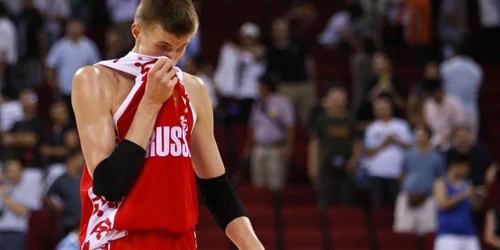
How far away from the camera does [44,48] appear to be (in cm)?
1536

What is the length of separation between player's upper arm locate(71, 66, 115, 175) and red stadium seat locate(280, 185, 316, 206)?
9.14m

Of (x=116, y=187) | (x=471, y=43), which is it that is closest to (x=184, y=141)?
(x=116, y=187)

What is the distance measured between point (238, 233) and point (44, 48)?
40.9ft

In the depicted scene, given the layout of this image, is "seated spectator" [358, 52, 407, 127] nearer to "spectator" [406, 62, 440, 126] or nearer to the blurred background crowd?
the blurred background crowd

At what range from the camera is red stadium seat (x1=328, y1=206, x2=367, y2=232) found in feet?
36.7

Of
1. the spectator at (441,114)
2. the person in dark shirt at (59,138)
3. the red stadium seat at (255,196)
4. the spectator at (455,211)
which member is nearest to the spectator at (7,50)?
the person in dark shirt at (59,138)

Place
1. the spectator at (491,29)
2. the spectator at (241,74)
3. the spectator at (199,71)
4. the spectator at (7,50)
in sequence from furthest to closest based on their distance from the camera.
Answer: the spectator at (491,29) < the spectator at (241,74) < the spectator at (7,50) < the spectator at (199,71)

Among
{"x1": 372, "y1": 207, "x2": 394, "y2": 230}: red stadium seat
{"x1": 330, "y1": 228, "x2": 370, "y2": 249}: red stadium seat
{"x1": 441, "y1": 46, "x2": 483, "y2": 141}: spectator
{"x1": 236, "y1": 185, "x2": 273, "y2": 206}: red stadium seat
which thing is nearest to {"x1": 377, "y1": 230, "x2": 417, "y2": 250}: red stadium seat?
{"x1": 330, "y1": 228, "x2": 370, "y2": 249}: red stadium seat

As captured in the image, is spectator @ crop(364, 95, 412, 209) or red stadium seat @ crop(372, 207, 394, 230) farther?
spectator @ crop(364, 95, 412, 209)

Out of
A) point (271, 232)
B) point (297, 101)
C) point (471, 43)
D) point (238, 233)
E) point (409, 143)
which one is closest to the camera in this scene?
point (238, 233)

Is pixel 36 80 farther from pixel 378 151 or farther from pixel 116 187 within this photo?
pixel 116 187

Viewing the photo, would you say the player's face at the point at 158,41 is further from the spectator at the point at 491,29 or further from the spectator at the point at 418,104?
the spectator at the point at 491,29

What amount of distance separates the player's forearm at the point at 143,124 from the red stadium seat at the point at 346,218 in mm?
8213

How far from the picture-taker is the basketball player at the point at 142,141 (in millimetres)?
3109
